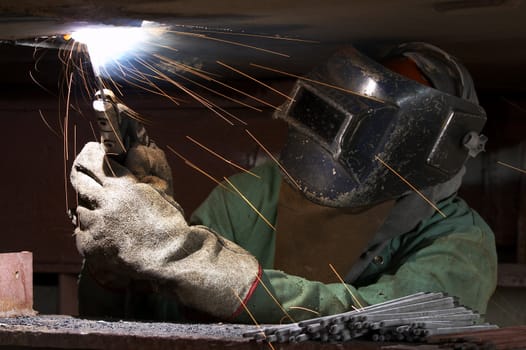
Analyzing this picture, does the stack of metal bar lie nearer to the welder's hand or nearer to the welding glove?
the welding glove

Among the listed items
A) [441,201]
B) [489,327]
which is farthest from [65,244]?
[489,327]

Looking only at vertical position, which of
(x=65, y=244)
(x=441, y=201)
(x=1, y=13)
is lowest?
(x=65, y=244)

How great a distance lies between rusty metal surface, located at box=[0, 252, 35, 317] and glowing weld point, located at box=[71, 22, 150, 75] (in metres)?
0.53

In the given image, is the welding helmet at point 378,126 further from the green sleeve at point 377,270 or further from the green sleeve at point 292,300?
the green sleeve at point 292,300

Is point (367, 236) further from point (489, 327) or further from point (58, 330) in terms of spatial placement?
point (58, 330)

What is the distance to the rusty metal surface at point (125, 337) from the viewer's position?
231 cm

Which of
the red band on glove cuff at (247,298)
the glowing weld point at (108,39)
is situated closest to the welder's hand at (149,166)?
the glowing weld point at (108,39)

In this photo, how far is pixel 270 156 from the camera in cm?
416

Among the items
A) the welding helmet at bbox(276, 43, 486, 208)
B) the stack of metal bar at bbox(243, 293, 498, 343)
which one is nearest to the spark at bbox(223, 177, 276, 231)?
the welding helmet at bbox(276, 43, 486, 208)

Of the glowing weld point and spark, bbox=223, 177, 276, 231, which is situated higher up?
the glowing weld point

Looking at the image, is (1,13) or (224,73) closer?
(1,13)

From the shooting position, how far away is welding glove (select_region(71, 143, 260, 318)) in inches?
110

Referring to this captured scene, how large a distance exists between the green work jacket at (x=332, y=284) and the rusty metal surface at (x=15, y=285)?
24 cm

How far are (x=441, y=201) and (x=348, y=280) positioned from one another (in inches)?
14.9
